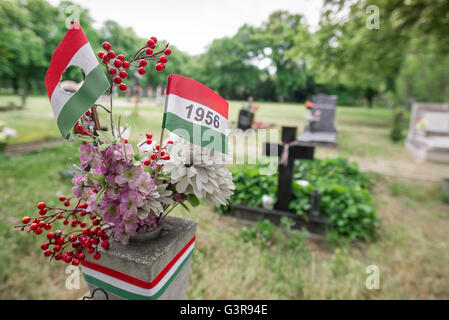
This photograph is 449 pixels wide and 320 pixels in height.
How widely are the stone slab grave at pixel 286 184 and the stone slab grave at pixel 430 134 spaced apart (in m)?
6.13

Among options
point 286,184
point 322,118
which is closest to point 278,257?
point 286,184

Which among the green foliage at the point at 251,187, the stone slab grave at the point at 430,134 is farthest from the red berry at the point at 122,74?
the stone slab grave at the point at 430,134

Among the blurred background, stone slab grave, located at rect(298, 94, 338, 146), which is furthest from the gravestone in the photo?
stone slab grave, located at rect(298, 94, 338, 146)

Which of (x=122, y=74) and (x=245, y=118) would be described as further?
(x=245, y=118)

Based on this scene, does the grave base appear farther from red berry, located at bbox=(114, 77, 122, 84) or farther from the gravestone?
the gravestone

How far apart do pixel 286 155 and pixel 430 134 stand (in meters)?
7.98

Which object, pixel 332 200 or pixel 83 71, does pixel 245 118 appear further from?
pixel 83 71

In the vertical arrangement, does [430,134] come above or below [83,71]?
below

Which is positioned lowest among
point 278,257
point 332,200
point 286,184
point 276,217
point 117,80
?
point 278,257

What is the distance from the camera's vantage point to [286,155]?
3252mm

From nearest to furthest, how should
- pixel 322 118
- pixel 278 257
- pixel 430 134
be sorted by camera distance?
pixel 278 257
pixel 430 134
pixel 322 118

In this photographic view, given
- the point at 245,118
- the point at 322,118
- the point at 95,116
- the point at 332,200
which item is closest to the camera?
the point at 95,116

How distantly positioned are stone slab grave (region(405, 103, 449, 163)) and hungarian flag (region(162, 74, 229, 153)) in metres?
8.53
